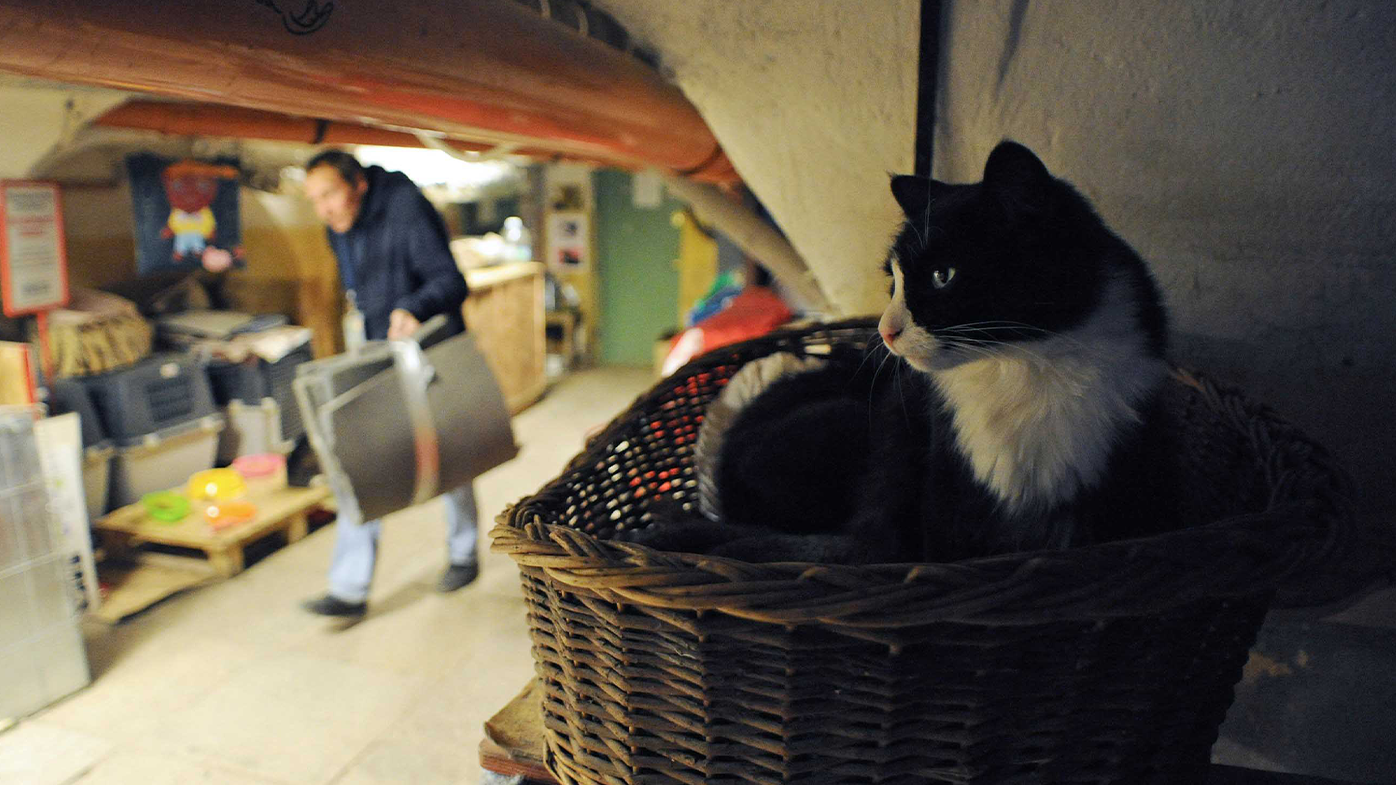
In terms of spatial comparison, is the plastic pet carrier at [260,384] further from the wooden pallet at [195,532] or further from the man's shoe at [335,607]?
the man's shoe at [335,607]

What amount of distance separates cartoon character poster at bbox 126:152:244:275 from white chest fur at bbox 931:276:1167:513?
3012mm

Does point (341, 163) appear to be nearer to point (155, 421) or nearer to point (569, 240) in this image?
point (155, 421)

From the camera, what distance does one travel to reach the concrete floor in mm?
1548

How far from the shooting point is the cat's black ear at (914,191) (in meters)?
0.75

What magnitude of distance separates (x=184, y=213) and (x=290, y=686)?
189 centimetres

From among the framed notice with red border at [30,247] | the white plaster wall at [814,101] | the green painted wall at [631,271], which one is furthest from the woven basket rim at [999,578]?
the green painted wall at [631,271]

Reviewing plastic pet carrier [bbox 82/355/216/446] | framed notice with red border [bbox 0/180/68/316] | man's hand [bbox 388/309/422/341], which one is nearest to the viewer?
man's hand [bbox 388/309/422/341]

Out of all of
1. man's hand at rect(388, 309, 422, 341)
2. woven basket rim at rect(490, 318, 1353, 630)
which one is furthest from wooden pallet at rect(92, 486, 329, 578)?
woven basket rim at rect(490, 318, 1353, 630)

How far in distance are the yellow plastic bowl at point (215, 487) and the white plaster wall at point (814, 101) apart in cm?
210

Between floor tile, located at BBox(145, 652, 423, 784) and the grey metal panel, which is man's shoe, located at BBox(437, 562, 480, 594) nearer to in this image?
floor tile, located at BBox(145, 652, 423, 784)

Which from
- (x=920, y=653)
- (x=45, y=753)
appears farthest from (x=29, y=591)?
(x=920, y=653)

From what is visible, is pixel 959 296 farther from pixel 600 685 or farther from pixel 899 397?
pixel 600 685

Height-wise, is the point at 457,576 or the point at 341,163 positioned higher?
the point at 341,163

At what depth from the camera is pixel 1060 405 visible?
66 cm
